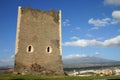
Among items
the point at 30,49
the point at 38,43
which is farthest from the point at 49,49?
the point at 30,49

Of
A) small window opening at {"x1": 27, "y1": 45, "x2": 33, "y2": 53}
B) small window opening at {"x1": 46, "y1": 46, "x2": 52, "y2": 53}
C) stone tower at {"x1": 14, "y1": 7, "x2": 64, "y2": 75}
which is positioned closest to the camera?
stone tower at {"x1": 14, "y1": 7, "x2": 64, "y2": 75}

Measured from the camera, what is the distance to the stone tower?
28.3 m

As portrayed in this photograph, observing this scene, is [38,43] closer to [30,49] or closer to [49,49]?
[30,49]

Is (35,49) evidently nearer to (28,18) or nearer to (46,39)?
(46,39)

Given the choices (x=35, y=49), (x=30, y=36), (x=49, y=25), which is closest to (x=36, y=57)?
(x=35, y=49)

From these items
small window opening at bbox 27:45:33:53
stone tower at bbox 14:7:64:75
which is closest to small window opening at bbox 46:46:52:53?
stone tower at bbox 14:7:64:75

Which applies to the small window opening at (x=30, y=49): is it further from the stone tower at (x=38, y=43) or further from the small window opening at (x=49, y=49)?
the small window opening at (x=49, y=49)

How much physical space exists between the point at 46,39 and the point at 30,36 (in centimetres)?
245

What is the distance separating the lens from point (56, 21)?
31.5 metres

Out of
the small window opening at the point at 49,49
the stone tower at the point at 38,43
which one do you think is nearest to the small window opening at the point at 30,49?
the stone tower at the point at 38,43

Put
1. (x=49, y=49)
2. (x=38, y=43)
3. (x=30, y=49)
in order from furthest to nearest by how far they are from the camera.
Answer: (x=49, y=49) → (x=38, y=43) → (x=30, y=49)

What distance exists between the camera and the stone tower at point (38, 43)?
28297 millimetres

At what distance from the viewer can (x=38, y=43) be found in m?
29.6

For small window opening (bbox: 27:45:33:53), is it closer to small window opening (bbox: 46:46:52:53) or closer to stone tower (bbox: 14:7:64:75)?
stone tower (bbox: 14:7:64:75)
